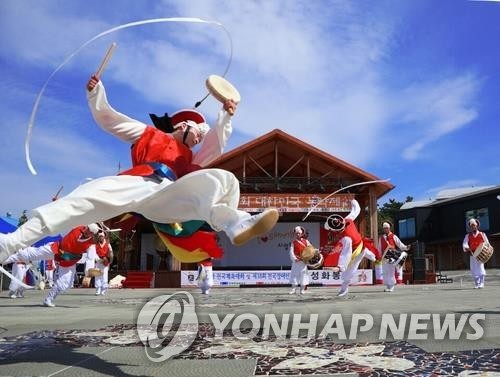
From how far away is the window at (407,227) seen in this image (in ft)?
149

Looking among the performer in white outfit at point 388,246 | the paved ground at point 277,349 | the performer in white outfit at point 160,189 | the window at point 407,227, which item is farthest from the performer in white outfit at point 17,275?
the window at point 407,227

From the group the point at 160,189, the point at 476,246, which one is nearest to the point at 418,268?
the point at 476,246

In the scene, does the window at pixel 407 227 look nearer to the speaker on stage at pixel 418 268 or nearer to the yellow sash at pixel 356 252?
the speaker on stage at pixel 418 268

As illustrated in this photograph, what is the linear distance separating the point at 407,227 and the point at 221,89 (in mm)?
44600

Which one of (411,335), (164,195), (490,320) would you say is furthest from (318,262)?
(164,195)

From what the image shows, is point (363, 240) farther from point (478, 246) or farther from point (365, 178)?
point (365, 178)

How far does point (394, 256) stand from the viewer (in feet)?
51.7

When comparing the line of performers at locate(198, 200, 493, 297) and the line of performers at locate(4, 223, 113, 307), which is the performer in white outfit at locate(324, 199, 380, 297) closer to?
the line of performers at locate(198, 200, 493, 297)

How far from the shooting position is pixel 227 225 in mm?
3709

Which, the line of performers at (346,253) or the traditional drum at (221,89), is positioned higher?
the traditional drum at (221,89)

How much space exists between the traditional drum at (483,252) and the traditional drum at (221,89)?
12181 mm

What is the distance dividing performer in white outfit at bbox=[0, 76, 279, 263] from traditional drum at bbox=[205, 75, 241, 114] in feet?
0.23

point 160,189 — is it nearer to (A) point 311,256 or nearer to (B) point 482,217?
(A) point 311,256

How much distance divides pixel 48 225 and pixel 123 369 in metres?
1.10
